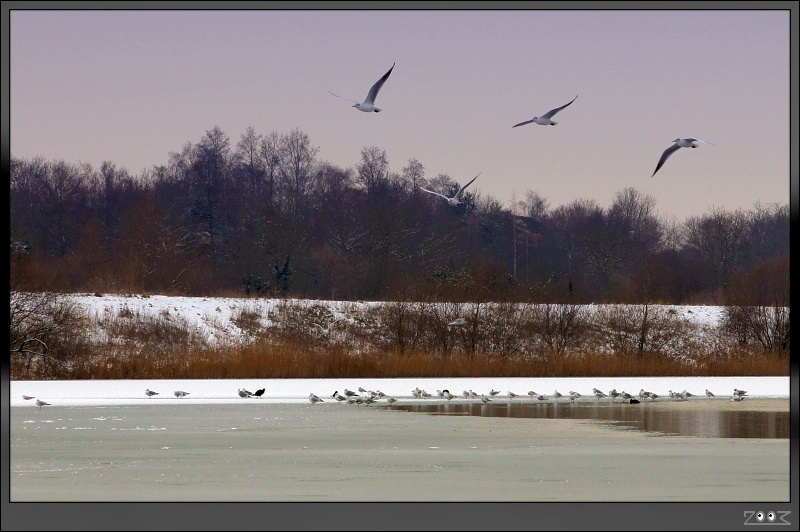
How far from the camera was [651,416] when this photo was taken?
15445 millimetres

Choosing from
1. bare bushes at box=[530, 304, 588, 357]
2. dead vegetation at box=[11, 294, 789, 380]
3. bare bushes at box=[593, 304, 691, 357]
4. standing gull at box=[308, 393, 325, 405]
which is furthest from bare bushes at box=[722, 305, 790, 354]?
standing gull at box=[308, 393, 325, 405]

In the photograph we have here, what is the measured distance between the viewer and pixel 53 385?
69.1ft

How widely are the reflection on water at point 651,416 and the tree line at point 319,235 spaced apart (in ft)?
55.0

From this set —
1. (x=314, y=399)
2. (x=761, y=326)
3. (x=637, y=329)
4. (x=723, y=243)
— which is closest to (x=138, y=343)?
(x=314, y=399)

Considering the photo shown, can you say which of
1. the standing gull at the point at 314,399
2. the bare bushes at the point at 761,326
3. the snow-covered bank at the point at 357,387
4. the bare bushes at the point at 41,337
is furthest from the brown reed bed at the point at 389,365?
the standing gull at the point at 314,399

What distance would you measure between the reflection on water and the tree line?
16779mm

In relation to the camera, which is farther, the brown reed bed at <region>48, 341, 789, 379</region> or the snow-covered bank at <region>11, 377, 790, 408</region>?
the brown reed bed at <region>48, 341, 789, 379</region>

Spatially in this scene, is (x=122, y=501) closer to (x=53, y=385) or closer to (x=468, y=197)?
(x=53, y=385)

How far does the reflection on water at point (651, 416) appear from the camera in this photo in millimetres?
13047

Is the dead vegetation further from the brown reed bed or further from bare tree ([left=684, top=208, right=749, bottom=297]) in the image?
bare tree ([left=684, top=208, right=749, bottom=297])

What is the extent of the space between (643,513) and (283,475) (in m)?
3.34

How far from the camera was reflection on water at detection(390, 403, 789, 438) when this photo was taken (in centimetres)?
1305

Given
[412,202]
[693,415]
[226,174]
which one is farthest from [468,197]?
[693,415]

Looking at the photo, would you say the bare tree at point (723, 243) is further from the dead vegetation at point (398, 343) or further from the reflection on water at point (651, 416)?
the reflection on water at point (651, 416)
